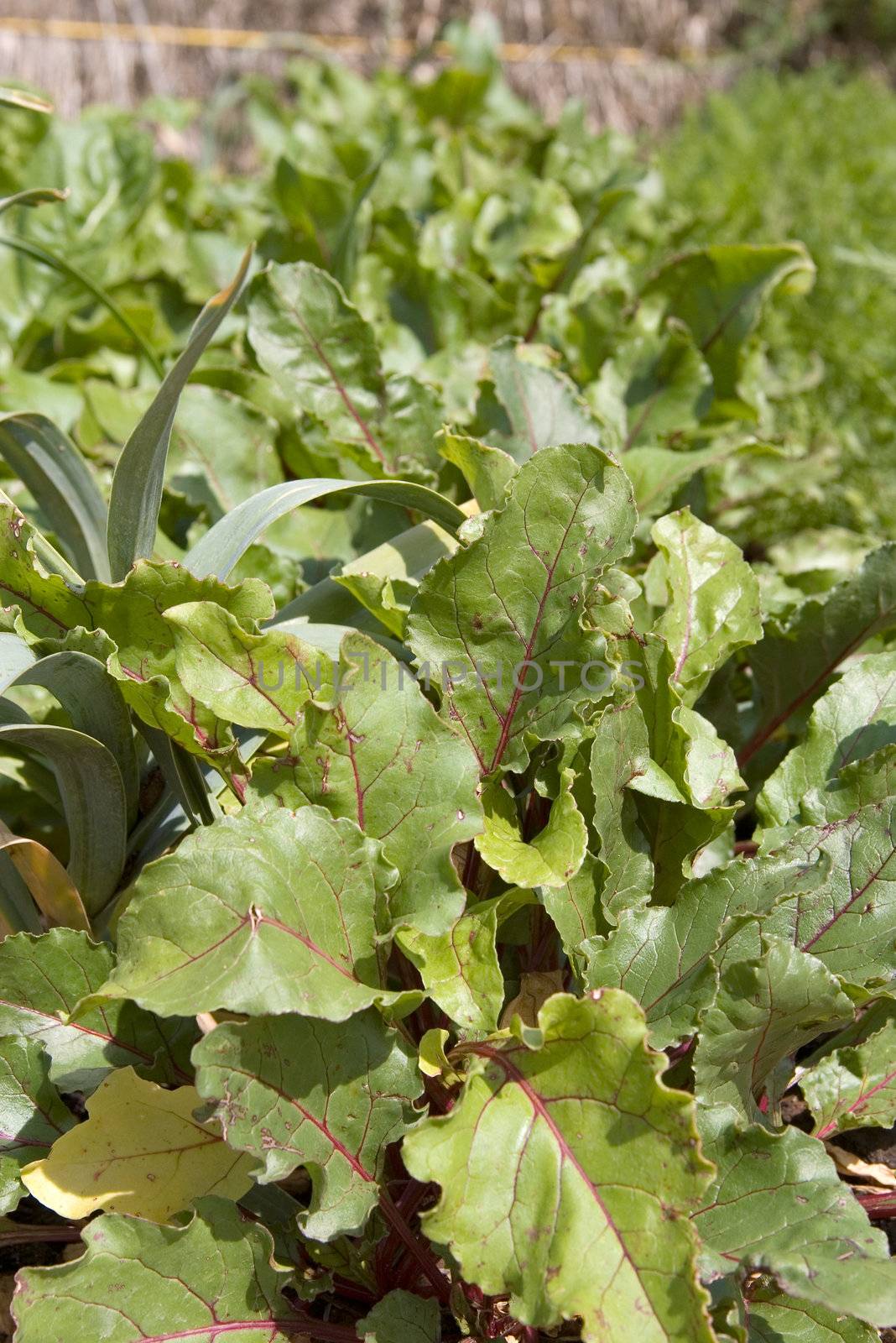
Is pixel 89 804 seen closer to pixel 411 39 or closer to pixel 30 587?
pixel 30 587

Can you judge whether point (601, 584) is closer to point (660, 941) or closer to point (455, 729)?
Answer: point (455, 729)

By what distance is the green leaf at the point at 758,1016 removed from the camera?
1.11 metres

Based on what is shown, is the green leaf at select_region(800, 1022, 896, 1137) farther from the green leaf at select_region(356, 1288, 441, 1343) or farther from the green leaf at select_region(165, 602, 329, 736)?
the green leaf at select_region(165, 602, 329, 736)

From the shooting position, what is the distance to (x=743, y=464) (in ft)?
7.32

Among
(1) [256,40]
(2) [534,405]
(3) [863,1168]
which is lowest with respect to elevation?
(3) [863,1168]

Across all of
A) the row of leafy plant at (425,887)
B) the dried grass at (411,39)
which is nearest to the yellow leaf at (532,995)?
the row of leafy plant at (425,887)

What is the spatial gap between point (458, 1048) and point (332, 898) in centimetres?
20

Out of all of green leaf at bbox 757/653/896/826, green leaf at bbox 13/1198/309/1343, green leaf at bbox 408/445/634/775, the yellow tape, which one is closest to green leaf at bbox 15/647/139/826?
green leaf at bbox 408/445/634/775

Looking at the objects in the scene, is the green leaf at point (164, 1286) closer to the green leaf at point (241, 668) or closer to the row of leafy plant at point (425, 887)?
the row of leafy plant at point (425, 887)

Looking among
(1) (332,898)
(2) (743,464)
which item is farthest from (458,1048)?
(2) (743,464)

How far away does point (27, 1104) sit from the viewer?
1297mm

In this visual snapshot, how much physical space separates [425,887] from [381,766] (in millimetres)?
138

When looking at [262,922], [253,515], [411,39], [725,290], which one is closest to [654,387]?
[725,290]

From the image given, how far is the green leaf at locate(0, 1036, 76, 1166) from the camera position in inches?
50.1
